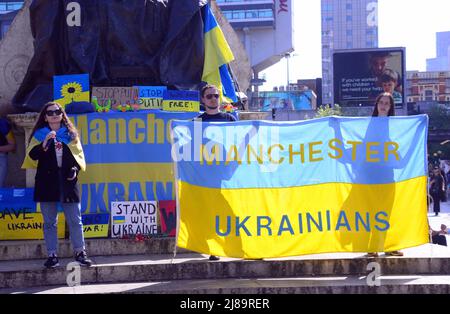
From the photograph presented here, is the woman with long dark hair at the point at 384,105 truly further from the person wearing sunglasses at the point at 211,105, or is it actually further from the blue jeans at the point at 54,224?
the blue jeans at the point at 54,224

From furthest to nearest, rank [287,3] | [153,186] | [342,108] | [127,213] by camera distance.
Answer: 1. [287,3]
2. [342,108]
3. [153,186]
4. [127,213]

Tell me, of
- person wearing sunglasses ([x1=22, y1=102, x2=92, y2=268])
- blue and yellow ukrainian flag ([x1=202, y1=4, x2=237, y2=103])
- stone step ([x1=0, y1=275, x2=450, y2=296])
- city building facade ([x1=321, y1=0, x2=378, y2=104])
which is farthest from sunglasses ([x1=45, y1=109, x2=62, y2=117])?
city building facade ([x1=321, y1=0, x2=378, y2=104])

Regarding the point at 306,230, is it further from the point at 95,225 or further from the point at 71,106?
the point at 71,106

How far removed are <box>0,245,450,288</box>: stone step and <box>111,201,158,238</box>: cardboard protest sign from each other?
78 cm

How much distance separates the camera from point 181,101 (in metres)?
9.45

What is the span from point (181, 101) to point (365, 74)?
49510 mm

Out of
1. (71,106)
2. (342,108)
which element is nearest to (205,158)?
(71,106)

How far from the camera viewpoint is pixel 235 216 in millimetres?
7391

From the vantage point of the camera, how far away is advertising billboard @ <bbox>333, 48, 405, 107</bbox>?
56.0 metres

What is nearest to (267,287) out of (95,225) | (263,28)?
(95,225)

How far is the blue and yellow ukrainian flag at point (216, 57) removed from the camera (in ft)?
33.8

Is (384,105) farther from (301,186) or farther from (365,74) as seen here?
(365,74)
